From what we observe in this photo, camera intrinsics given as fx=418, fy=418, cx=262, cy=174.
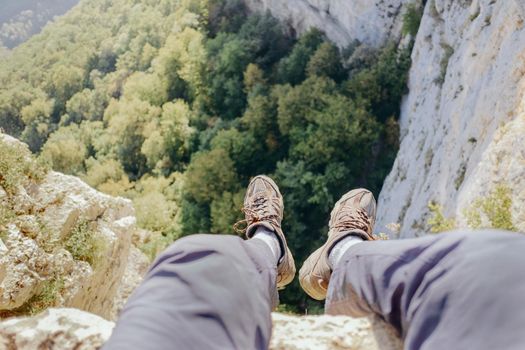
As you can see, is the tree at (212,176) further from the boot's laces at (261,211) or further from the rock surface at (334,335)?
the rock surface at (334,335)

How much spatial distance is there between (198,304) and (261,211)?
299cm

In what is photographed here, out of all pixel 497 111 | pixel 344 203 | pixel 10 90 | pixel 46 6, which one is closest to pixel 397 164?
pixel 497 111

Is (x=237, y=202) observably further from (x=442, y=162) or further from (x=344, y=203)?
(x=344, y=203)

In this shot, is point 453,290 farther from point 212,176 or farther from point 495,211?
point 212,176

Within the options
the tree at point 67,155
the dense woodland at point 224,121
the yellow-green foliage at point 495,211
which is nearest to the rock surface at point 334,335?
the yellow-green foliage at point 495,211

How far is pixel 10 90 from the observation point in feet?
167

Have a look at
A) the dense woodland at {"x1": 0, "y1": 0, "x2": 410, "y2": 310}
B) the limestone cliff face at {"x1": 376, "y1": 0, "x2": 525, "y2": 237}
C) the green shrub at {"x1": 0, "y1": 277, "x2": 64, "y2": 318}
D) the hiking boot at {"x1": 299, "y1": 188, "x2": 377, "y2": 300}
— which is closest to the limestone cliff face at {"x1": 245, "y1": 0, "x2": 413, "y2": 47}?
the dense woodland at {"x1": 0, "y1": 0, "x2": 410, "y2": 310}

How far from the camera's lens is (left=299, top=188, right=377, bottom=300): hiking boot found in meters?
3.50

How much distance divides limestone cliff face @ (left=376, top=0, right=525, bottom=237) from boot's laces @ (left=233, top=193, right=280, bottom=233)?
2883 millimetres

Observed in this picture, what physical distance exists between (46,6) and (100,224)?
154m

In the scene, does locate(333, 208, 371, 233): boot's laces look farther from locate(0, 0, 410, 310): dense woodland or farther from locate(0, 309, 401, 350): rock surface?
locate(0, 0, 410, 310): dense woodland

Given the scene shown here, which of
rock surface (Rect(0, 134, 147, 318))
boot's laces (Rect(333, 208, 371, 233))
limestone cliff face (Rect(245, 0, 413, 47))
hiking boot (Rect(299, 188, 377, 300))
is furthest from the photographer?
limestone cliff face (Rect(245, 0, 413, 47))

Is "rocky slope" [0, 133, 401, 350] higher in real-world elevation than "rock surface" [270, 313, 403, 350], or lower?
lower

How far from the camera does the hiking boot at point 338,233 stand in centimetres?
350
